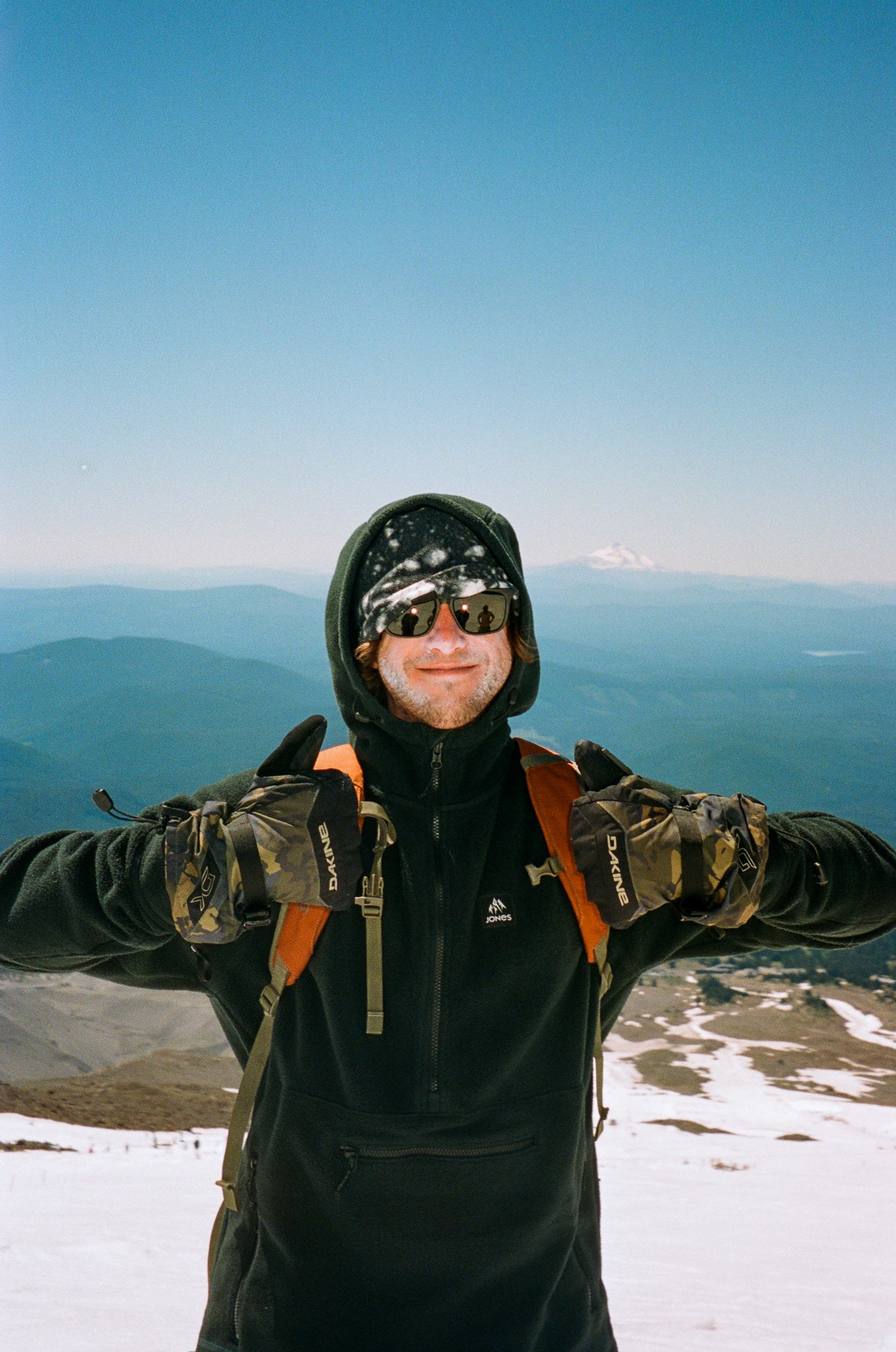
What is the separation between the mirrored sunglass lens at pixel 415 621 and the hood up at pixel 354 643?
186mm

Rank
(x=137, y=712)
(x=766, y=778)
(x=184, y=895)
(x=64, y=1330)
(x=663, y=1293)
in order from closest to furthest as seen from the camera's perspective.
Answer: (x=184, y=895), (x=64, y=1330), (x=663, y=1293), (x=766, y=778), (x=137, y=712)

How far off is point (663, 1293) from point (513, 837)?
6171 mm

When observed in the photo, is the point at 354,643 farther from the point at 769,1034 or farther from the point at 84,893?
the point at 769,1034

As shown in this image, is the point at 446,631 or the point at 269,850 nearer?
the point at 269,850

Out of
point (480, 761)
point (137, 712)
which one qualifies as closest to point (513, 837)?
point (480, 761)

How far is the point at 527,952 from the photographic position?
245 cm

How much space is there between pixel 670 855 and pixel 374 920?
0.76 m

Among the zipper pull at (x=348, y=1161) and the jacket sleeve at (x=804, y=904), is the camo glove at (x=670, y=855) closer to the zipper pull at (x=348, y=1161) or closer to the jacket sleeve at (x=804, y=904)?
the jacket sleeve at (x=804, y=904)

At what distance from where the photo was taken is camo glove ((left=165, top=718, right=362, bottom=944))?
7.01 feet

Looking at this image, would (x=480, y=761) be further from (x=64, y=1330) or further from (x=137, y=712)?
(x=137, y=712)

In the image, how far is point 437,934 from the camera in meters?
2.43

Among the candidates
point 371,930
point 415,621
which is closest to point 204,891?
point 371,930

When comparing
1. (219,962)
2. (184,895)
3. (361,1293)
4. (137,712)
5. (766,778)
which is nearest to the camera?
(184,895)

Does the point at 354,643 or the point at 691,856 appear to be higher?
the point at 354,643
